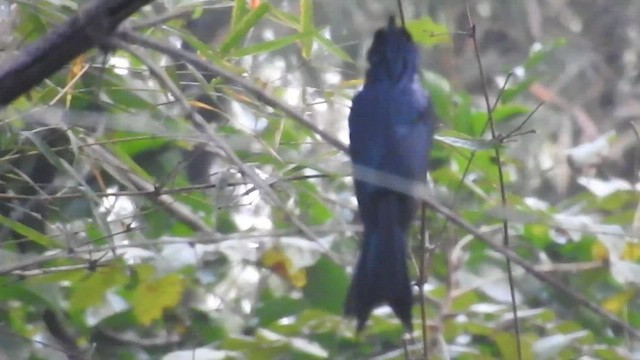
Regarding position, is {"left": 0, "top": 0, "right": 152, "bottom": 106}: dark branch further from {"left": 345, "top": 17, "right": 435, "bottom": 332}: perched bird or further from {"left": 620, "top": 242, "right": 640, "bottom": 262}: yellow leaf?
{"left": 620, "top": 242, "right": 640, "bottom": 262}: yellow leaf

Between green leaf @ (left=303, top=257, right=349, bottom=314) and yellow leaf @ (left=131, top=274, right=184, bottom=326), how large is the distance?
236 millimetres

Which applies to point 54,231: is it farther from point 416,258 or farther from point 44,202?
point 416,258

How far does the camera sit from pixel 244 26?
138cm

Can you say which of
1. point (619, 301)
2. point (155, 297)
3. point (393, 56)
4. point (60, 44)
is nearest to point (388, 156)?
Answer: point (393, 56)

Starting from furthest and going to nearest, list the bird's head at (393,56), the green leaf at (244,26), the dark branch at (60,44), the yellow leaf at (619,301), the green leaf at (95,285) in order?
the yellow leaf at (619,301)
the bird's head at (393,56)
the green leaf at (95,285)
the green leaf at (244,26)
the dark branch at (60,44)

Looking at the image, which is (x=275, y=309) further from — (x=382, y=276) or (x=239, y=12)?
(x=239, y=12)

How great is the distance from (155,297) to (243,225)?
0.33 metres

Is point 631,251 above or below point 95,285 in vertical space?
above

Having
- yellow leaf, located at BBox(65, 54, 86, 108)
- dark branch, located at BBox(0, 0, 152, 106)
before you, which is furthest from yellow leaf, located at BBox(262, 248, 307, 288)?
dark branch, located at BBox(0, 0, 152, 106)

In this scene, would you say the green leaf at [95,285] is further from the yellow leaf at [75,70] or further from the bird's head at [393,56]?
the bird's head at [393,56]

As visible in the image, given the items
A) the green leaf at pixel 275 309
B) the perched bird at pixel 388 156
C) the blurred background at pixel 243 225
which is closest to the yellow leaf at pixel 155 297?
the blurred background at pixel 243 225

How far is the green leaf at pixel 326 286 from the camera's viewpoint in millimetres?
1810

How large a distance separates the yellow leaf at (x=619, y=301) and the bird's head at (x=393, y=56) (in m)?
0.48

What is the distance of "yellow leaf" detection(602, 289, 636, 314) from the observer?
6.06 ft
